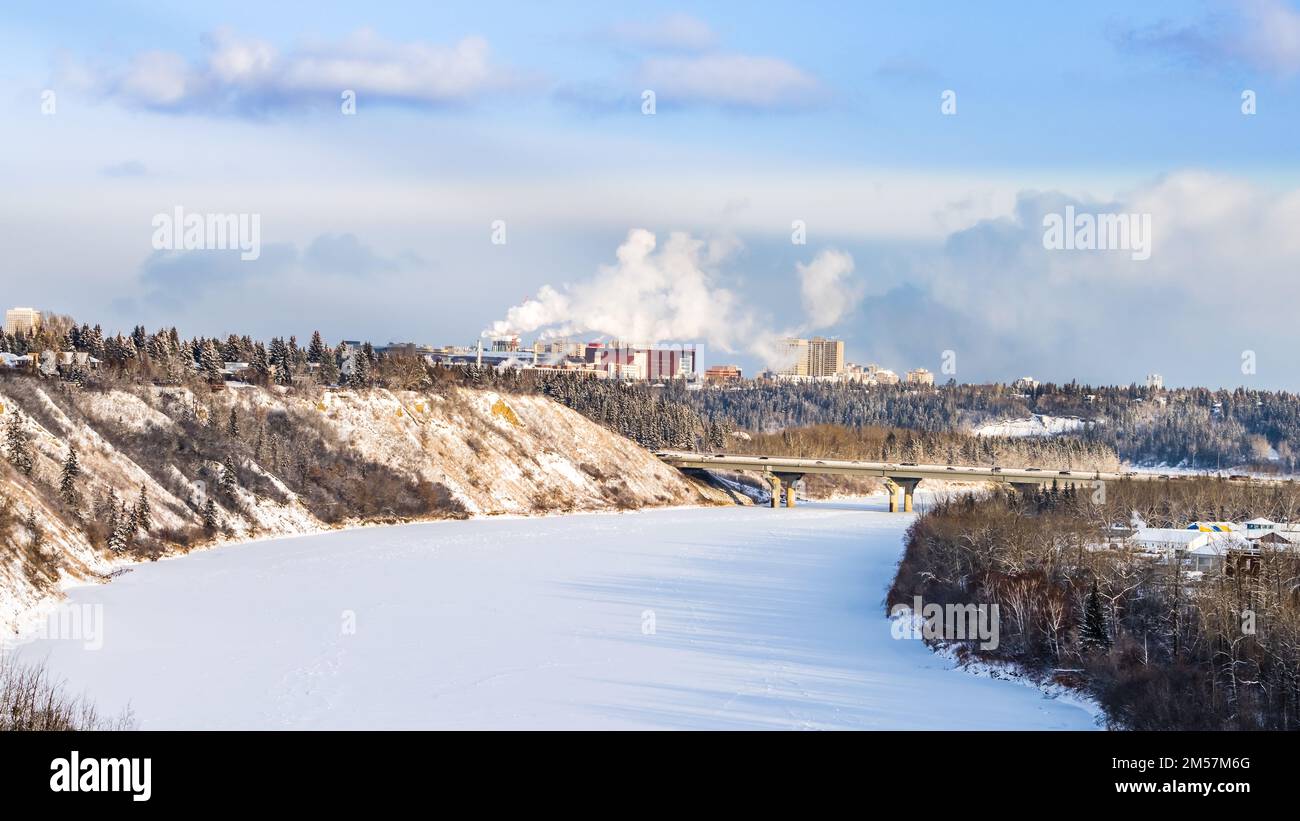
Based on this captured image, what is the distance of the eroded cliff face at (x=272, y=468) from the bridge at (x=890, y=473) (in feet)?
12.5

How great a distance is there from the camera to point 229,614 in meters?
42.9

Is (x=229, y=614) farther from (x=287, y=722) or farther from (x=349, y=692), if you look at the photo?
(x=287, y=722)

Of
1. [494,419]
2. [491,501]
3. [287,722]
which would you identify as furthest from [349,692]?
[494,419]

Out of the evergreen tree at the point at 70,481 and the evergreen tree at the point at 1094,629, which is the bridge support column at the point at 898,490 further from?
the evergreen tree at the point at 1094,629

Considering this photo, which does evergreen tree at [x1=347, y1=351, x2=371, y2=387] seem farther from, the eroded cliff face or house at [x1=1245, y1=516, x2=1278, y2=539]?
house at [x1=1245, y1=516, x2=1278, y2=539]

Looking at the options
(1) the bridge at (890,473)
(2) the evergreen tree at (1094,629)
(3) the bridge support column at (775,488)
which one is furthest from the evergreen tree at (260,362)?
(2) the evergreen tree at (1094,629)

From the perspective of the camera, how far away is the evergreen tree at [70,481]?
183ft

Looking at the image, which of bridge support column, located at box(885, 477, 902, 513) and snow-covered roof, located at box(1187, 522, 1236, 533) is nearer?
snow-covered roof, located at box(1187, 522, 1236, 533)

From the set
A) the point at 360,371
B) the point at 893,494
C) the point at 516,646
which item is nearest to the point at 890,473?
the point at 893,494

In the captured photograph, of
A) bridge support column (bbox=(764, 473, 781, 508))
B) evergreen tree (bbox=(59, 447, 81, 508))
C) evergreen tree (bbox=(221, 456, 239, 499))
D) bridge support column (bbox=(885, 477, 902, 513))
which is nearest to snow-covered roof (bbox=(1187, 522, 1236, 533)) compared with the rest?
evergreen tree (bbox=(59, 447, 81, 508))

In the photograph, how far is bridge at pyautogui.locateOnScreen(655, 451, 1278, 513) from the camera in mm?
108062

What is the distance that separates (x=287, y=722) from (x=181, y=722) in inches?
93.8

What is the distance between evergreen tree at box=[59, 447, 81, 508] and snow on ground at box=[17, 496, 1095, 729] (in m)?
5.04

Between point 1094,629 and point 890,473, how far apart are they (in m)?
76.0
